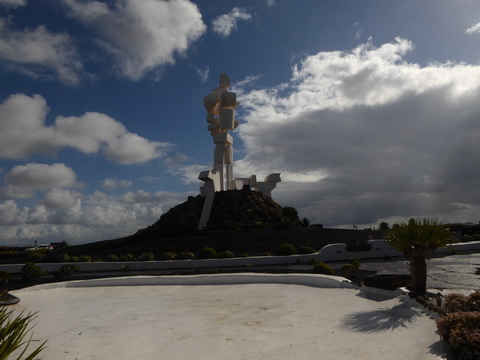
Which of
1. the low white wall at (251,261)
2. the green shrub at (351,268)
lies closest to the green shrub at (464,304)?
the green shrub at (351,268)

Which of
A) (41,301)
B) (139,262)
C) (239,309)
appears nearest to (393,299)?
(239,309)

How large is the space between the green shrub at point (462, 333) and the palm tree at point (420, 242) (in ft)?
11.0

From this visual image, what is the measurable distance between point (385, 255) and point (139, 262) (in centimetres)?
1616

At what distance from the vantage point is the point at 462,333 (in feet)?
15.9

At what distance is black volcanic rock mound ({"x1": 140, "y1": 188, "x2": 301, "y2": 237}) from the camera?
41.2 m

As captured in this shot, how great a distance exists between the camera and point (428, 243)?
8594 millimetres

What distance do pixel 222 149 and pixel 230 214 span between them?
887cm

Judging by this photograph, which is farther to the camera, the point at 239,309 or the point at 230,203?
the point at 230,203

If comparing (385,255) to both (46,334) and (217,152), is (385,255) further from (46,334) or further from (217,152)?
(217,152)

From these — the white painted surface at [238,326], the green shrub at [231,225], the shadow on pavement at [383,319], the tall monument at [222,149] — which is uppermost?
the tall monument at [222,149]

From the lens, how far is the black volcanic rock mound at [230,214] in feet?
135

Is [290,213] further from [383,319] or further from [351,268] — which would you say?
[383,319]

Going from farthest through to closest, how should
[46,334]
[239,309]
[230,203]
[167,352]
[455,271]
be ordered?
[230,203] < [455,271] < [239,309] < [46,334] < [167,352]

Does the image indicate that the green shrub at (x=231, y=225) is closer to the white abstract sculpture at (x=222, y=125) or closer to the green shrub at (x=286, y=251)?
the white abstract sculpture at (x=222, y=125)
